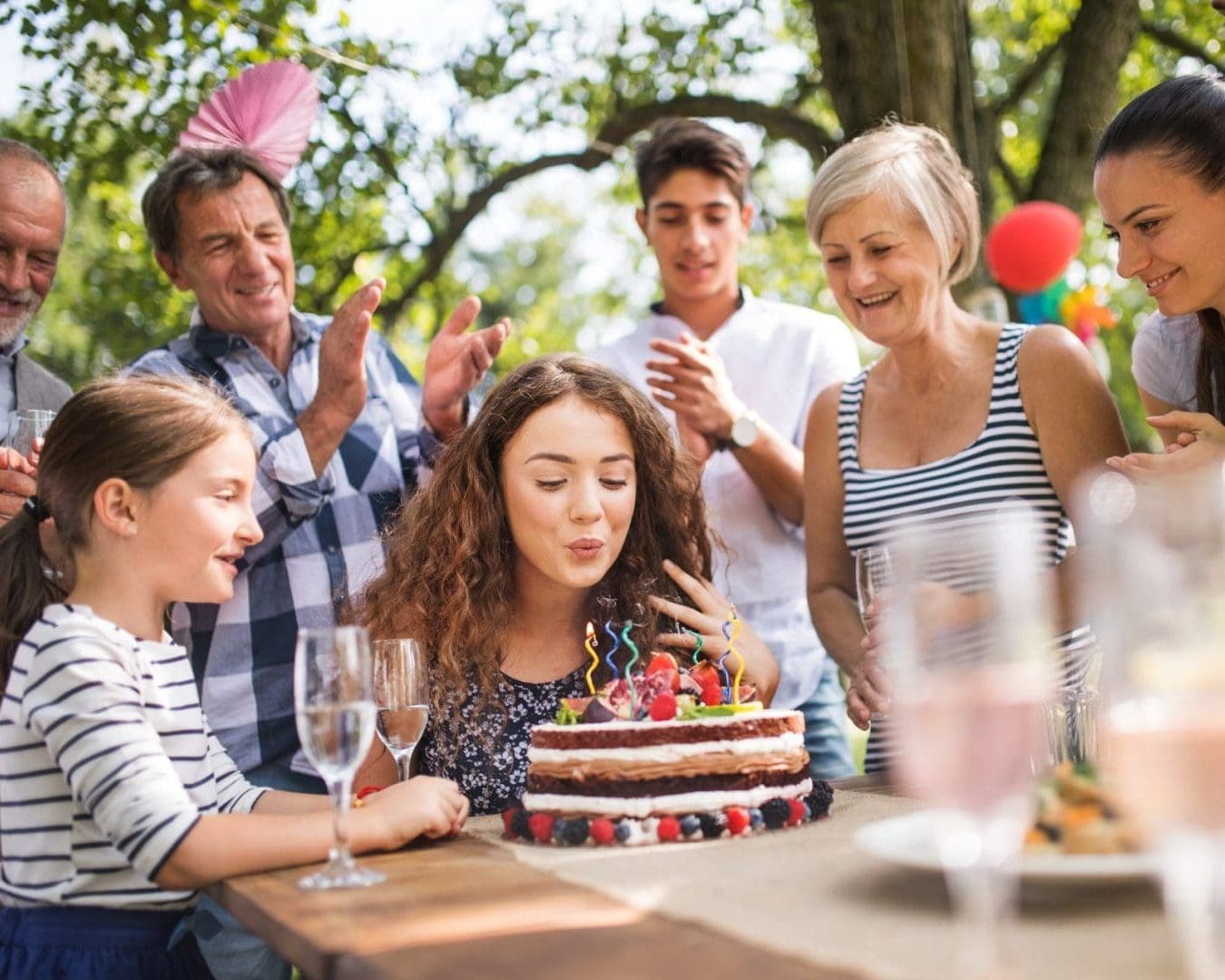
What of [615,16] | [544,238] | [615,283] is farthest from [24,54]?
[544,238]

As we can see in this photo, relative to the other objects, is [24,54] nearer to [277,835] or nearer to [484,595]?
[484,595]

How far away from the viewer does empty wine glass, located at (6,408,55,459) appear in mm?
3037

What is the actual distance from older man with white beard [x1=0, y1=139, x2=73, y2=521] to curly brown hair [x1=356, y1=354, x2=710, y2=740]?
1.33 m

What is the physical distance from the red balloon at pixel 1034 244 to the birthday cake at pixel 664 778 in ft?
18.2

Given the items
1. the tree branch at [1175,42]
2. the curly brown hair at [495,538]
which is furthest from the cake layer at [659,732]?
the tree branch at [1175,42]

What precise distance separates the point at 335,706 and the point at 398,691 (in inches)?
19.0

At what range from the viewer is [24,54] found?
6.93 metres

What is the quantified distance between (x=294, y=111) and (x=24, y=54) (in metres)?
3.46

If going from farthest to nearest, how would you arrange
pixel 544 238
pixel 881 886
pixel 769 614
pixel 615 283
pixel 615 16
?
1. pixel 544 238
2. pixel 615 283
3. pixel 615 16
4. pixel 769 614
5. pixel 881 886

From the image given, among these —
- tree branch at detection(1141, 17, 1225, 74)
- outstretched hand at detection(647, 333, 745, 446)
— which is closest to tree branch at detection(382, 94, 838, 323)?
tree branch at detection(1141, 17, 1225, 74)

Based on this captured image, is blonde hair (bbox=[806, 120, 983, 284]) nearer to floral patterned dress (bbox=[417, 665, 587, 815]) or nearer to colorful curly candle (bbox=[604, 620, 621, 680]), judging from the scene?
colorful curly candle (bbox=[604, 620, 621, 680])

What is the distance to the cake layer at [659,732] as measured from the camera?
86.4 inches

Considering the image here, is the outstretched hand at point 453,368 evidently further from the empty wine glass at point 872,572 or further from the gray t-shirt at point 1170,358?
the gray t-shirt at point 1170,358

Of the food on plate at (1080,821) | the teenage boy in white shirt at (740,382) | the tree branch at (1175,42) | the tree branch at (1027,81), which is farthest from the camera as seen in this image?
the tree branch at (1027,81)
